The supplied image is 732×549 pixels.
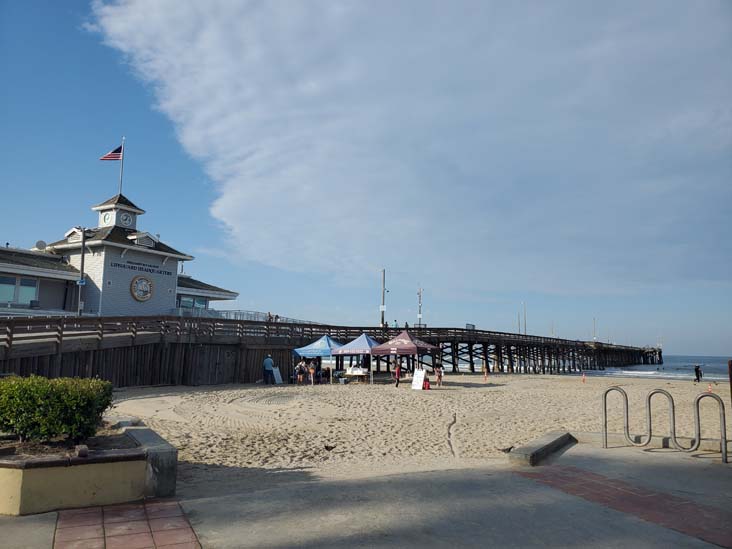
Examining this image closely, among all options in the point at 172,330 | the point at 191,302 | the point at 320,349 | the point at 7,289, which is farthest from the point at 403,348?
the point at 191,302

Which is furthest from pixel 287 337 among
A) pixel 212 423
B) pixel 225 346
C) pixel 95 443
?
pixel 95 443

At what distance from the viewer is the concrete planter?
4938 millimetres

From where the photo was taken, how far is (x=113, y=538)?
439cm

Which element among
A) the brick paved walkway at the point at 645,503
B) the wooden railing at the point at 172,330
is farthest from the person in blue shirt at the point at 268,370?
the brick paved walkway at the point at 645,503

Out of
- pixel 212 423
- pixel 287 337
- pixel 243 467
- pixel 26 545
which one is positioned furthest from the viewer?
pixel 287 337

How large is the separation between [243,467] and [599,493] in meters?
5.37

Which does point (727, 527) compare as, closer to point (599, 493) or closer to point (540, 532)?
point (599, 493)

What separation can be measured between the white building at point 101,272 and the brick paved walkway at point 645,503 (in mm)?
23930

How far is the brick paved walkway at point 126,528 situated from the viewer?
4.27 meters

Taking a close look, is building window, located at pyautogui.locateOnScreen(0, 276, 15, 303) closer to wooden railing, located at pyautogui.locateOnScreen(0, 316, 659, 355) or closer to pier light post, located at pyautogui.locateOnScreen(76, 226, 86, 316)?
pier light post, located at pyautogui.locateOnScreen(76, 226, 86, 316)

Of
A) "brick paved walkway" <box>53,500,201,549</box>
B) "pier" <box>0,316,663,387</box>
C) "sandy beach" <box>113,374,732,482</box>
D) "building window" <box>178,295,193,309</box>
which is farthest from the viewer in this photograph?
"building window" <box>178,295,193,309</box>

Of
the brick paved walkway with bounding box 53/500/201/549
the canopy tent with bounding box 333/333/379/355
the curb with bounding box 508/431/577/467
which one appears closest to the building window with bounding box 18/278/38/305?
the canopy tent with bounding box 333/333/379/355

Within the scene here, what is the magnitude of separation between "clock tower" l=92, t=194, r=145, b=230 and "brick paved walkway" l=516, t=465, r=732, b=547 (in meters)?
28.8

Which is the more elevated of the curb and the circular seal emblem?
the circular seal emblem
